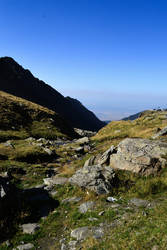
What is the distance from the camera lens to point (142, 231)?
303 inches

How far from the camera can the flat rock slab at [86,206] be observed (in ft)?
36.1

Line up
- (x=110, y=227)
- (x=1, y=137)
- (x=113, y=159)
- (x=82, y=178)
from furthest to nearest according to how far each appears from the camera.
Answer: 1. (x=1, y=137)
2. (x=113, y=159)
3. (x=82, y=178)
4. (x=110, y=227)

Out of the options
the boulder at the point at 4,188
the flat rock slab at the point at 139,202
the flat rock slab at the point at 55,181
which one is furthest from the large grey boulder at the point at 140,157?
the boulder at the point at 4,188

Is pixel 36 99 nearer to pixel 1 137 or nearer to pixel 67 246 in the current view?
pixel 1 137

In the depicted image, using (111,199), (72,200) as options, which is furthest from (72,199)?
(111,199)

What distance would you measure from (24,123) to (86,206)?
53.2 metres

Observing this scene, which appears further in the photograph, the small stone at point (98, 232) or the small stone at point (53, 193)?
the small stone at point (53, 193)

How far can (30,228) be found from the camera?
9.84 metres

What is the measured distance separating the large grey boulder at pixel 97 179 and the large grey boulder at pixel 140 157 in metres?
1.73

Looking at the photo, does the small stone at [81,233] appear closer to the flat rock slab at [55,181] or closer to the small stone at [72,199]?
the small stone at [72,199]

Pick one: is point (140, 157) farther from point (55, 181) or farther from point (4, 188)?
point (4, 188)

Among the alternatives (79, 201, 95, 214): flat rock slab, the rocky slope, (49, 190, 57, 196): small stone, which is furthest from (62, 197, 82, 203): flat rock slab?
(49, 190, 57, 196): small stone

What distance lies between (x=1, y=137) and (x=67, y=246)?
126ft

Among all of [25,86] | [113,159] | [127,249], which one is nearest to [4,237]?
[127,249]
